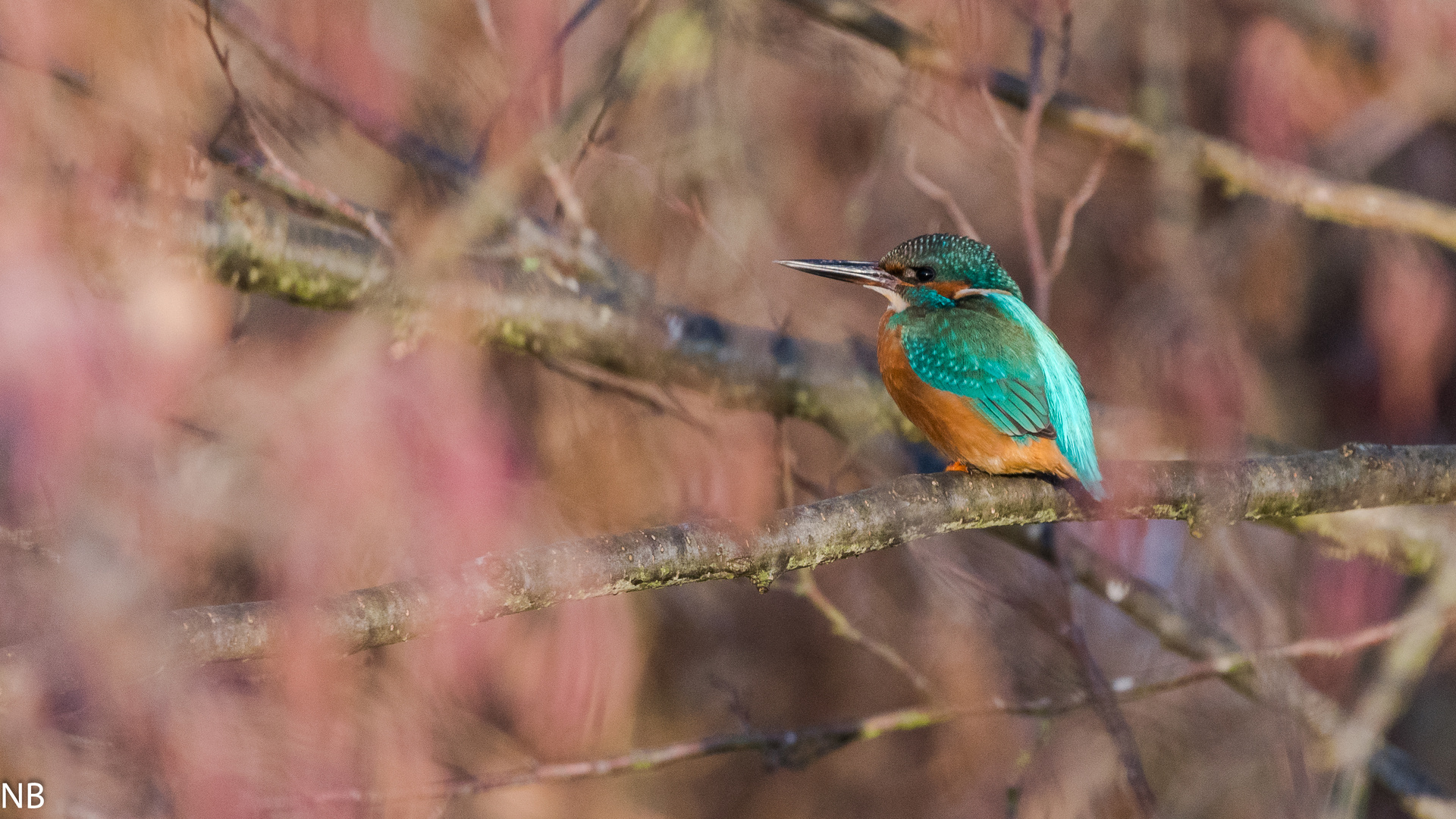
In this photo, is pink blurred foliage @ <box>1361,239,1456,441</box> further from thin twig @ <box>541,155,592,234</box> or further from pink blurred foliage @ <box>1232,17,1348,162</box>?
thin twig @ <box>541,155,592,234</box>

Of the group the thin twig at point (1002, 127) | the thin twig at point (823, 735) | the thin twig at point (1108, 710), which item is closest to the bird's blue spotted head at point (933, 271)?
the thin twig at point (1002, 127)

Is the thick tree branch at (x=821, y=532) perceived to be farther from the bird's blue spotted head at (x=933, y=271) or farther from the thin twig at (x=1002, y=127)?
the thin twig at (x=1002, y=127)

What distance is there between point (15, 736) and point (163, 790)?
31 centimetres

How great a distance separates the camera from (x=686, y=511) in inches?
107

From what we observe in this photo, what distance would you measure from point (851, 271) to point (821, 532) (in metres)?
0.75

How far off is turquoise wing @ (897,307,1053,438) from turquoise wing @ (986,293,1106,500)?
2 cm

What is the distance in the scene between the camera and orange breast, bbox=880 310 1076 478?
1.92 m

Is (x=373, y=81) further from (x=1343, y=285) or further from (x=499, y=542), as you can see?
(x=1343, y=285)

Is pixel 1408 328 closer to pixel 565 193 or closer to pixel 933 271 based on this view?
pixel 933 271

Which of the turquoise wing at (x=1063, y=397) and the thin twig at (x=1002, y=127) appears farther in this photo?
the thin twig at (x=1002, y=127)

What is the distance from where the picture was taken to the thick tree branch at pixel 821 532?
1327 millimetres

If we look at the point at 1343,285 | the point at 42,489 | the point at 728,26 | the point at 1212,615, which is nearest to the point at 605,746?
the point at 42,489

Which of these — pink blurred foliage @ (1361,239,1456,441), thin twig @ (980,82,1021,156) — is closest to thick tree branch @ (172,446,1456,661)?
thin twig @ (980,82,1021,156)

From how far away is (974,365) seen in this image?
1.99 meters
